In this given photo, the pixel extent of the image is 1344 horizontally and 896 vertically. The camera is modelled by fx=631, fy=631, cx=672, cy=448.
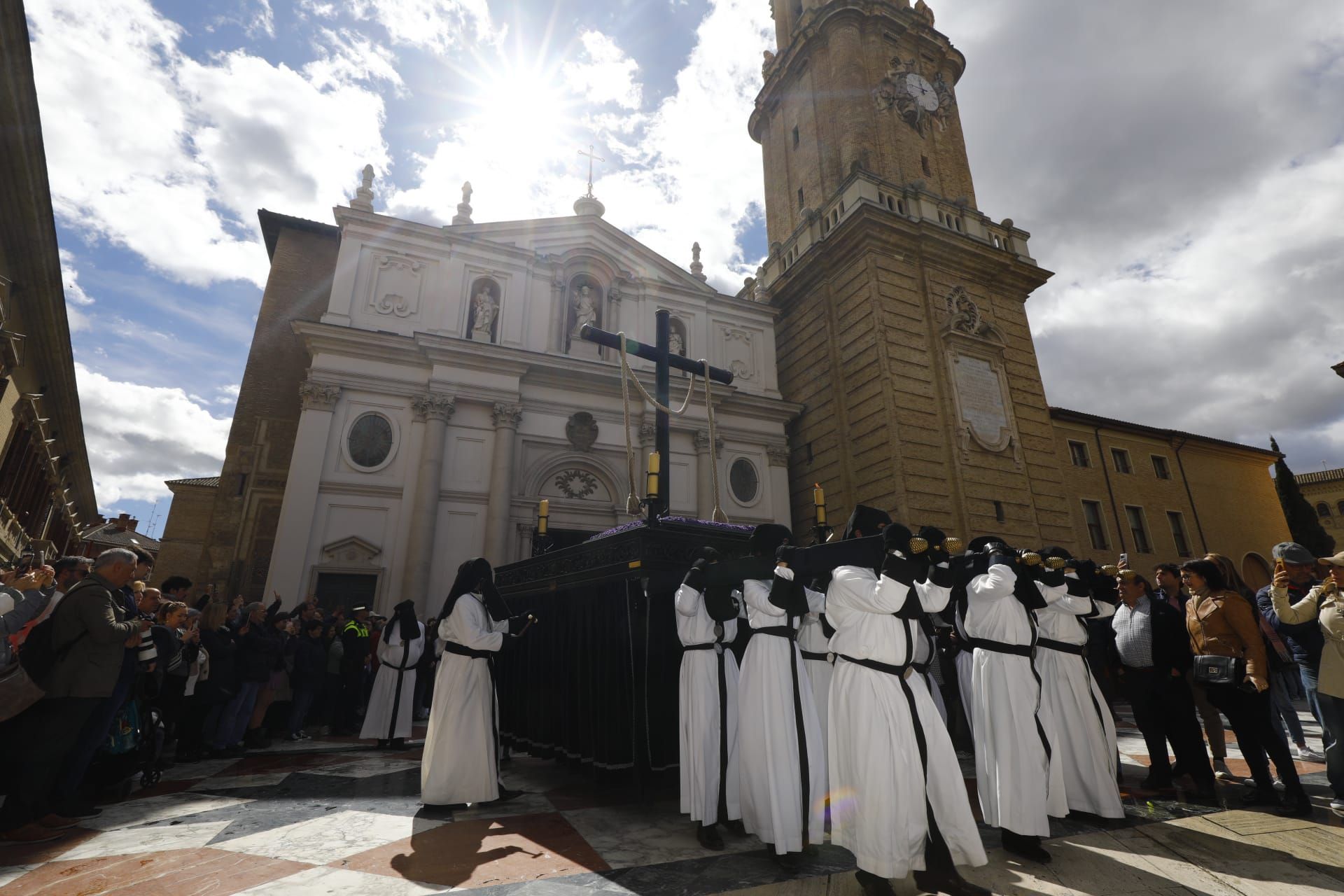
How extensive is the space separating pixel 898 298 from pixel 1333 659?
46.4 feet

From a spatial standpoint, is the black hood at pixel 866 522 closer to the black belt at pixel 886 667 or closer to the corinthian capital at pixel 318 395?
the black belt at pixel 886 667

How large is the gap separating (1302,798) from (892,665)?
340 cm

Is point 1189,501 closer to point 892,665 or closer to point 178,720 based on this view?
point 892,665

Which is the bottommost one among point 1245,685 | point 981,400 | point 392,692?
point 392,692

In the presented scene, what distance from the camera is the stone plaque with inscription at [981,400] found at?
16906 mm

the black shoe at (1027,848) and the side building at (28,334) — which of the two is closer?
the black shoe at (1027,848)

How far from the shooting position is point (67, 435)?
19.3m

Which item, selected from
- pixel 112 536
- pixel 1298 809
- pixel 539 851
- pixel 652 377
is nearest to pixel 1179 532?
pixel 652 377

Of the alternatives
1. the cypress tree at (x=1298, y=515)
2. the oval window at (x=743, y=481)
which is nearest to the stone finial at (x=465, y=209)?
the oval window at (x=743, y=481)

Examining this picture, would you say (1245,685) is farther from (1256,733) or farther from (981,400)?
(981,400)

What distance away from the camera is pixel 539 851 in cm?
368

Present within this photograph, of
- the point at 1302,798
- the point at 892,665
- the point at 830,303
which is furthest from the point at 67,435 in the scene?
→ the point at 1302,798

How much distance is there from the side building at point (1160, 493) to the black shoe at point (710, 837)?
20718mm

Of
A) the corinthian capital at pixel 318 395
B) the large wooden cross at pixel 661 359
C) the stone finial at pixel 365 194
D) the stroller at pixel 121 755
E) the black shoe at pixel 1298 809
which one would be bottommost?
the black shoe at pixel 1298 809
